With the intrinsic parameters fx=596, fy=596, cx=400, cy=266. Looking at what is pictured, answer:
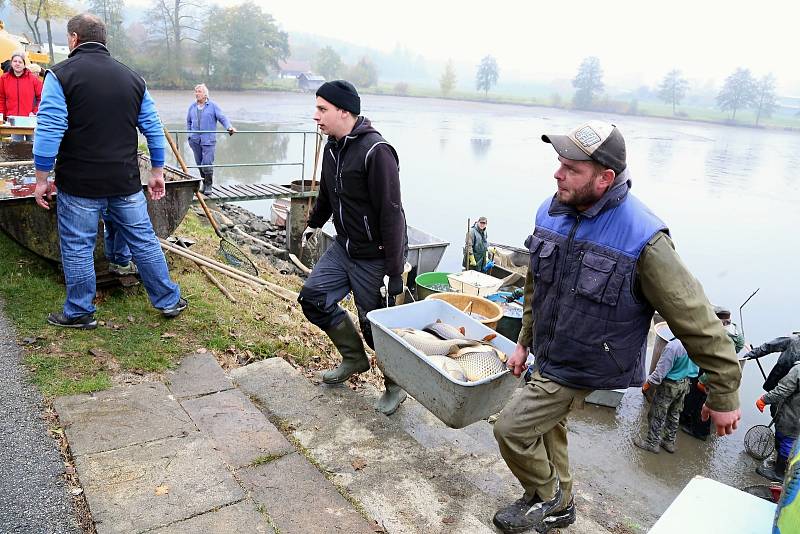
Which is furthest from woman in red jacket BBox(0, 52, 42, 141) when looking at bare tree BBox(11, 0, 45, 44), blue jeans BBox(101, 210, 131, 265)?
bare tree BBox(11, 0, 45, 44)

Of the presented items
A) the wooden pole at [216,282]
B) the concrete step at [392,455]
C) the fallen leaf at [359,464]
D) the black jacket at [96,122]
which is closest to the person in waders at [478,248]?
the wooden pole at [216,282]

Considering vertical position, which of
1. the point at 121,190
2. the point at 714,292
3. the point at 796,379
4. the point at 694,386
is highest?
the point at 121,190

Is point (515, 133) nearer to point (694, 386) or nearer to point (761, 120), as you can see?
point (761, 120)

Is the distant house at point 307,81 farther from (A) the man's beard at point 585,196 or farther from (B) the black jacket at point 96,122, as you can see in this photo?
(A) the man's beard at point 585,196

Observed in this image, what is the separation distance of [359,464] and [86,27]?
10.8ft

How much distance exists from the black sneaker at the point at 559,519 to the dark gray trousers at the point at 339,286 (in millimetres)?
1615

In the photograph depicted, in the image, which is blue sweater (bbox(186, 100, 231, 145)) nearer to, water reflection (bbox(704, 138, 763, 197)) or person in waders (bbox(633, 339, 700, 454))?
person in waders (bbox(633, 339, 700, 454))

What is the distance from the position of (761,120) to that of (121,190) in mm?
95179

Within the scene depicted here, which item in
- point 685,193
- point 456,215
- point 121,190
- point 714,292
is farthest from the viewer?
point 685,193

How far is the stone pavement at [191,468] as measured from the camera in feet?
8.66

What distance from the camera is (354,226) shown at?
3.86 metres

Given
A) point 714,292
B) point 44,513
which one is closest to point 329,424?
point 44,513

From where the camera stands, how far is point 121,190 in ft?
13.6

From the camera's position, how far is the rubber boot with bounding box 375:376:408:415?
4051 mm
